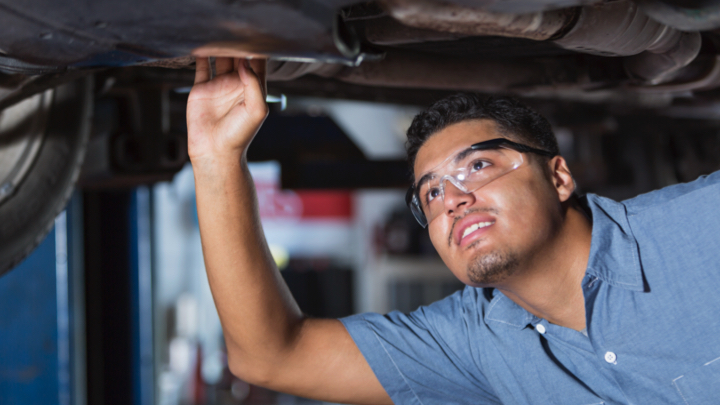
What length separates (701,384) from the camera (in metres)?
0.91

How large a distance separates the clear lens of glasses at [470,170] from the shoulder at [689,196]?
236 mm

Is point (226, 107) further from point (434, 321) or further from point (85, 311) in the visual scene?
point (85, 311)

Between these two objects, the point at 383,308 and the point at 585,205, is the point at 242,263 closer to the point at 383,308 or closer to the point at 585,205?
the point at 585,205

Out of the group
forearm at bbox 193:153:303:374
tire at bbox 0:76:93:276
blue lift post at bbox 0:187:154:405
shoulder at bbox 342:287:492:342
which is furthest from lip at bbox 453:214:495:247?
blue lift post at bbox 0:187:154:405

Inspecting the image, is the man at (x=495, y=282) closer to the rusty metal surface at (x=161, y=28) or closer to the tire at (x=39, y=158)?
the rusty metal surface at (x=161, y=28)

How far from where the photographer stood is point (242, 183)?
0.95 m

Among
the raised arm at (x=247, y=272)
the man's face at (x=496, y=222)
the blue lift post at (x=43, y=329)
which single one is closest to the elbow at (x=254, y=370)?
the raised arm at (x=247, y=272)

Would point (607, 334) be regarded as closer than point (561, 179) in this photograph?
Yes

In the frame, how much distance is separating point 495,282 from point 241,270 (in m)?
0.46

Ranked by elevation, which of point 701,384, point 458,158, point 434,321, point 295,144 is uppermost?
point 295,144

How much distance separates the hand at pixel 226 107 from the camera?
2.77ft

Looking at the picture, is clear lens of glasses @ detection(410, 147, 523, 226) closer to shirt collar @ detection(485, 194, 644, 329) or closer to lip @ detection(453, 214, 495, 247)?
lip @ detection(453, 214, 495, 247)

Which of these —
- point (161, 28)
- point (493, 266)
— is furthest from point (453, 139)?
point (161, 28)

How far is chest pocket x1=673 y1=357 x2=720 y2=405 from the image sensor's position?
91cm
